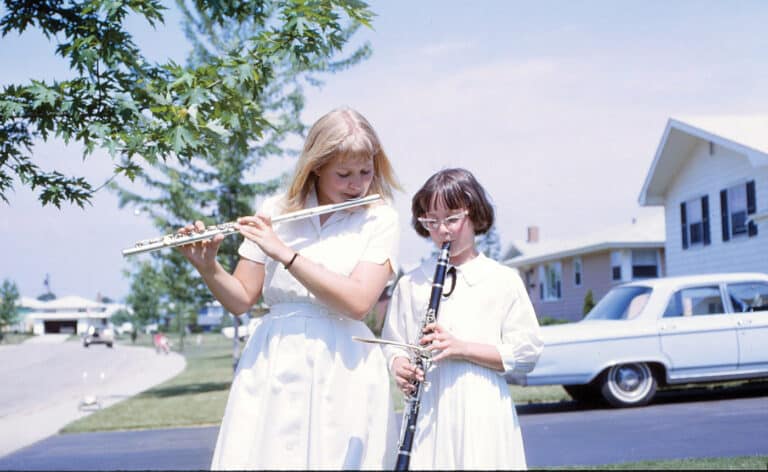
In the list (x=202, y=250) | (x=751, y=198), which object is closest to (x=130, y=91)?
(x=202, y=250)

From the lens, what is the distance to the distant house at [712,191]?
17000 millimetres

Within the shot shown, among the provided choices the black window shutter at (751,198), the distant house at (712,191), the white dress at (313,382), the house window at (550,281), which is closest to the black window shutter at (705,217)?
the distant house at (712,191)

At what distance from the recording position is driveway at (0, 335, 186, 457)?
9.79 m

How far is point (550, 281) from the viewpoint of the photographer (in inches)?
1416

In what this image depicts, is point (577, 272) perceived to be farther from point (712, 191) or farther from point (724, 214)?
point (724, 214)

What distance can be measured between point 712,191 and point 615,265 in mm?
11178

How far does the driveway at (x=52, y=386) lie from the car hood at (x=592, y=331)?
6001 millimetres

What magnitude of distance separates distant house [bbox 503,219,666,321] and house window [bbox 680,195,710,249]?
852cm

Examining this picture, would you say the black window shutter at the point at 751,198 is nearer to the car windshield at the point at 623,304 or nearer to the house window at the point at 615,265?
the car windshield at the point at 623,304

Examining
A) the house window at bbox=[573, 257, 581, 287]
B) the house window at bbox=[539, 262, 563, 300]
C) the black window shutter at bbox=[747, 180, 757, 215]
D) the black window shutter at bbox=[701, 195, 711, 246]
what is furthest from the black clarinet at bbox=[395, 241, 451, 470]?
the house window at bbox=[539, 262, 563, 300]

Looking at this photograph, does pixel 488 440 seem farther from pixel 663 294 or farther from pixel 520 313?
pixel 663 294

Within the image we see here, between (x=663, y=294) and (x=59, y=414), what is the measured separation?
8.89m

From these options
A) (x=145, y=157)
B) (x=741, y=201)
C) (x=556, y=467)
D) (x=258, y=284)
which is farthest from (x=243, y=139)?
(x=741, y=201)

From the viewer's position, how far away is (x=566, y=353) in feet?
32.9
